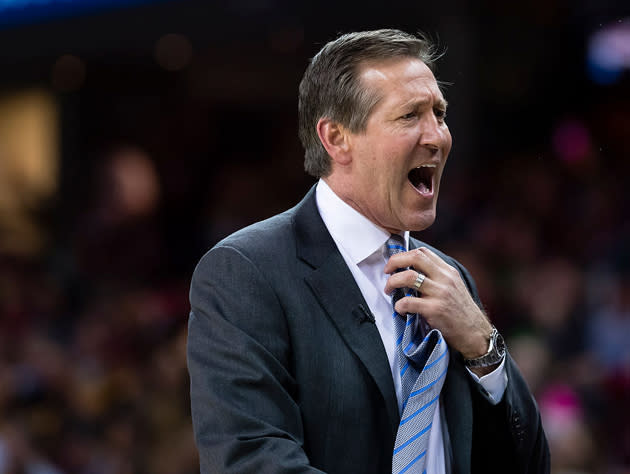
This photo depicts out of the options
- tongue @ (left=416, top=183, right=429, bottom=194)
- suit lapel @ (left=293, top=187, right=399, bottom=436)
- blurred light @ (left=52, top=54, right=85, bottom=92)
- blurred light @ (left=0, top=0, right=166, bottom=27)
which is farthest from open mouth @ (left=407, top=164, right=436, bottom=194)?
blurred light @ (left=52, top=54, right=85, bottom=92)

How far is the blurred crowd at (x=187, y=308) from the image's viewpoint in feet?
16.8

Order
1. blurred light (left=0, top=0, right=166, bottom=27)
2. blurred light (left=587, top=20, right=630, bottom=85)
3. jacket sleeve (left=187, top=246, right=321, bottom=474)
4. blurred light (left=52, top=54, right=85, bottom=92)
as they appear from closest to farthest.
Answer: jacket sleeve (left=187, top=246, right=321, bottom=474), blurred light (left=587, top=20, right=630, bottom=85), blurred light (left=0, top=0, right=166, bottom=27), blurred light (left=52, top=54, right=85, bottom=92)

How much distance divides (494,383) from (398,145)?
0.53 meters

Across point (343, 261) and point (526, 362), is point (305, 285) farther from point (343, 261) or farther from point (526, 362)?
point (526, 362)

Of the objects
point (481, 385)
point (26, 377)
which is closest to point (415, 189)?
point (481, 385)

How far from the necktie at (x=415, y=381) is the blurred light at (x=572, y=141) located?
4.38m

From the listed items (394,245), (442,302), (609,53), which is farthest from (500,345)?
(609,53)

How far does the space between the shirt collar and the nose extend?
202mm

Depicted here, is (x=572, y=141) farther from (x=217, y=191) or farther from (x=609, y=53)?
(x=217, y=191)

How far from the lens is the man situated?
1.97 m

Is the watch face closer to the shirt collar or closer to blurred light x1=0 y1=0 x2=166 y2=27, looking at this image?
the shirt collar

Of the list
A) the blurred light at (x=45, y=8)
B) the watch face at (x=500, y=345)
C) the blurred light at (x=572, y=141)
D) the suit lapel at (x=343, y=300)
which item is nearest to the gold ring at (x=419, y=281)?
the suit lapel at (x=343, y=300)

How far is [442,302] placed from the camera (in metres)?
2.11

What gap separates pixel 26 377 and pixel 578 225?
3.57 meters
